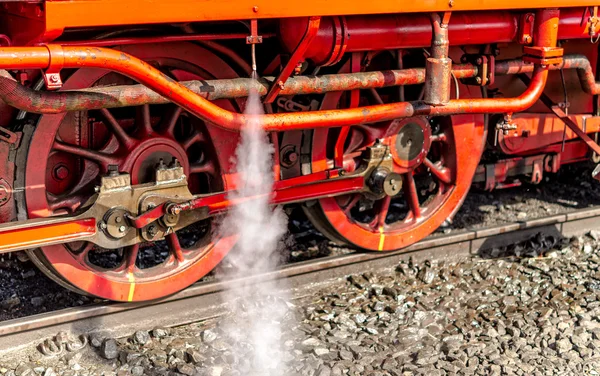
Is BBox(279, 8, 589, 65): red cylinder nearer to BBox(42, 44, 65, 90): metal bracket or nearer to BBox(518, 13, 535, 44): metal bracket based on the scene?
BBox(518, 13, 535, 44): metal bracket

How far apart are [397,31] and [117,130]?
1628 mm

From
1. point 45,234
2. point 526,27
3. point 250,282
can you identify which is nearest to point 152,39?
point 45,234

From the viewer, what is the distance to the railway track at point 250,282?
4465 mm

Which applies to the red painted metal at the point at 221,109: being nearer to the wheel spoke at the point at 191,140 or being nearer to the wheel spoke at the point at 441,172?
the wheel spoke at the point at 191,140

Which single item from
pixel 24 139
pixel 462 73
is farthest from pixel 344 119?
pixel 24 139

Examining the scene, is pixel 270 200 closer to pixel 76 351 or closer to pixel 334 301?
pixel 334 301

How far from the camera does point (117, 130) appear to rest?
4.49m

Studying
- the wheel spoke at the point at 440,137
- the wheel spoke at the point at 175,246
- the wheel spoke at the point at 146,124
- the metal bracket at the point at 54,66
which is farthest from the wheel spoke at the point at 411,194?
the metal bracket at the point at 54,66

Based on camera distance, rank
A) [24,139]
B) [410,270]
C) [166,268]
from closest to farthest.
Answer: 1. [24,139]
2. [166,268]
3. [410,270]

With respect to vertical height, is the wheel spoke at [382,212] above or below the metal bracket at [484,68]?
below

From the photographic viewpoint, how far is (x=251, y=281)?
16.6 ft

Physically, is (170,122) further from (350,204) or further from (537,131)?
(537,131)

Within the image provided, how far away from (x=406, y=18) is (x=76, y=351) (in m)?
2.55

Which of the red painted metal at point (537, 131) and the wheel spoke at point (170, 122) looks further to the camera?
the red painted metal at point (537, 131)
